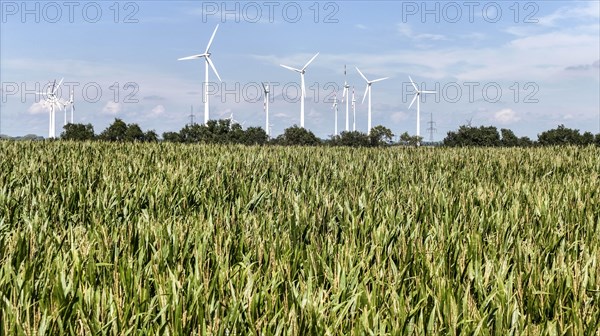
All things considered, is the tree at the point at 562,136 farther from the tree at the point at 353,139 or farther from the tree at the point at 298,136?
the tree at the point at 298,136

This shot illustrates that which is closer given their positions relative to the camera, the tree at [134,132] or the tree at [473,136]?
the tree at [134,132]

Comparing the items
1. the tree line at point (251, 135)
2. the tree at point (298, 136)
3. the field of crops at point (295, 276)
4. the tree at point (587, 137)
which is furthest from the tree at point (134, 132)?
the field of crops at point (295, 276)

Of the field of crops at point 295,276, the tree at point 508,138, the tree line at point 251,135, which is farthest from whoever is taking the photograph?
the tree at point 508,138

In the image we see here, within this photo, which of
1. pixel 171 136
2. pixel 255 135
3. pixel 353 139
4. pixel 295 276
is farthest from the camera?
pixel 353 139

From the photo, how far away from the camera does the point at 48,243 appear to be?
19.4 feet

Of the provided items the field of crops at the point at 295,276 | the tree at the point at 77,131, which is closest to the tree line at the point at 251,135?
the tree at the point at 77,131

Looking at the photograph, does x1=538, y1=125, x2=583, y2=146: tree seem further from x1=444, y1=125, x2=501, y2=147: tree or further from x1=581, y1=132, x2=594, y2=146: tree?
x1=444, y1=125, x2=501, y2=147: tree

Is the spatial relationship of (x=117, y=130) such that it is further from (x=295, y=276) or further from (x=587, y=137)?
(x=295, y=276)

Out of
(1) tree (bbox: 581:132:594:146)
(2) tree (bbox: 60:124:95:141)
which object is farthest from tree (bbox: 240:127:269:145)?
(1) tree (bbox: 581:132:594:146)

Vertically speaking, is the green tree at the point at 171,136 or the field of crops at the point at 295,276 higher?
the green tree at the point at 171,136

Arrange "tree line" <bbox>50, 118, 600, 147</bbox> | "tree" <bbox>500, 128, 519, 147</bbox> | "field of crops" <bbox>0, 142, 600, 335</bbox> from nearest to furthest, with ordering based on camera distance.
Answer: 1. "field of crops" <bbox>0, 142, 600, 335</bbox>
2. "tree line" <bbox>50, 118, 600, 147</bbox>
3. "tree" <bbox>500, 128, 519, 147</bbox>

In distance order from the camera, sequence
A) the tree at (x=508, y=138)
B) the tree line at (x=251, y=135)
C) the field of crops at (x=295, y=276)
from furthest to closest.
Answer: the tree at (x=508, y=138), the tree line at (x=251, y=135), the field of crops at (x=295, y=276)

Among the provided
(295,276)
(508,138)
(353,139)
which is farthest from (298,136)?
(295,276)

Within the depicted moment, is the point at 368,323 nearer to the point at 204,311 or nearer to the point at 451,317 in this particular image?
the point at 451,317
